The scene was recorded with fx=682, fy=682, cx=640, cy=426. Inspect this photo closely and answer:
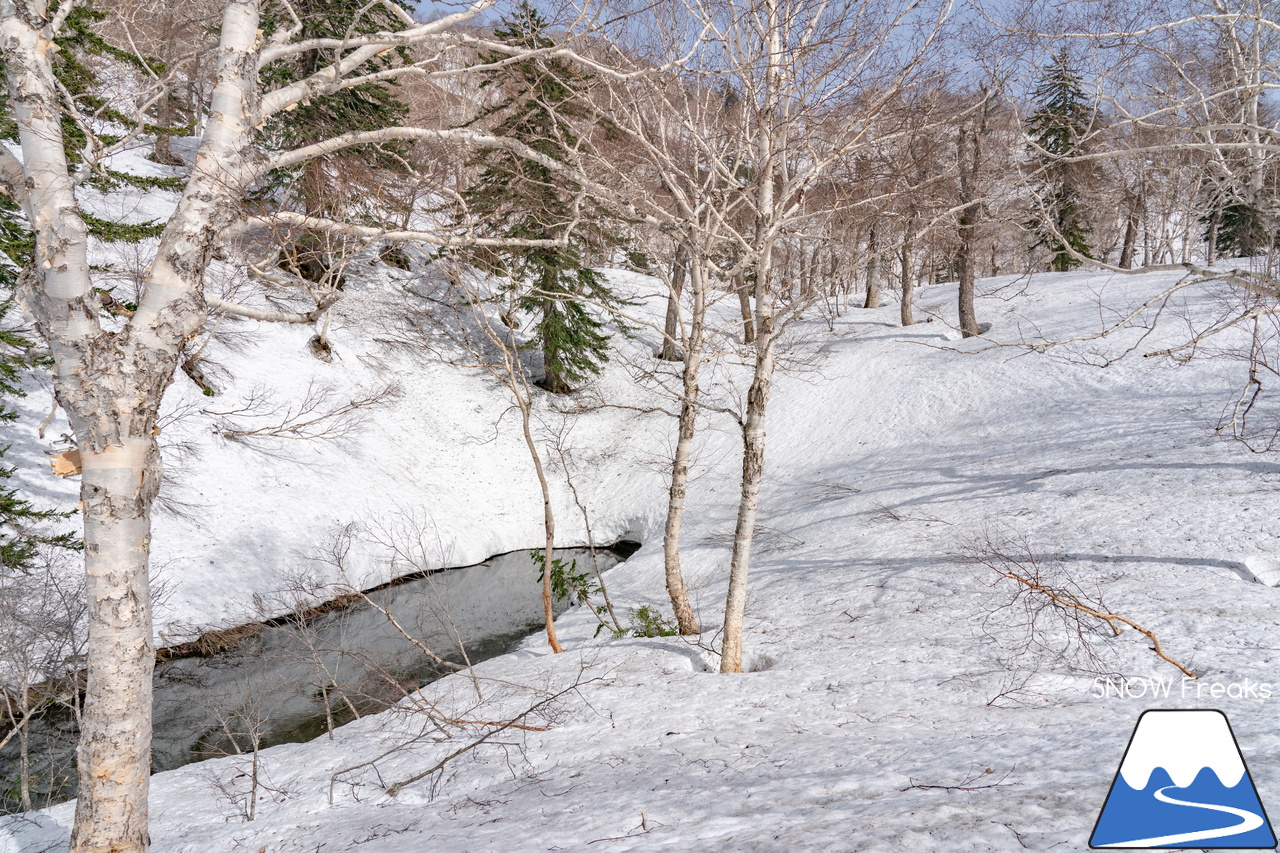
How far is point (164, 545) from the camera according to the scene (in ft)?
38.5

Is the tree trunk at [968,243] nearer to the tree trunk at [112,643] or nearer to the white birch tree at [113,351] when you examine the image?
the white birch tree at [113,351]

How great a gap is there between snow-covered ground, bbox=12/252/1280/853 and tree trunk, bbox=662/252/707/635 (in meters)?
0.67

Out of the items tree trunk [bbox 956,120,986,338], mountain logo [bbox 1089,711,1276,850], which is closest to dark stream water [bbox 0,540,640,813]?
mountain logo [bbox 1089,711,1276,850]

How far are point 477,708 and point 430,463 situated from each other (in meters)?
11.2

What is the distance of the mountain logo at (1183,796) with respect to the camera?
2582 mm

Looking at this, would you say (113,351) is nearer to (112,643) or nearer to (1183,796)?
(112,643)

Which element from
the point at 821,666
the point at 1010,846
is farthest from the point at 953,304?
the point at 1010,846

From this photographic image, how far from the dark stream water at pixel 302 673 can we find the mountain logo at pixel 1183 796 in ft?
19.2

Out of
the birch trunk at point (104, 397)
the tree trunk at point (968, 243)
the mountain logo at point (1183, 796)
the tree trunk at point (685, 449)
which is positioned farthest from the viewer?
the tree trunk at point (968, 243)

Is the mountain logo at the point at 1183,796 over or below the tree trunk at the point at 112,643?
below

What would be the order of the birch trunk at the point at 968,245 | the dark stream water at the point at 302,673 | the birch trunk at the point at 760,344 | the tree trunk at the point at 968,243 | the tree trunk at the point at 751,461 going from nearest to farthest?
the birch trunk at the point at 760,344, the tree trunk at the point at 751,461, the dark stream water at the point at 302,673, the tree trunk at the point at 968,243, the birch trunk at the point at 968,245

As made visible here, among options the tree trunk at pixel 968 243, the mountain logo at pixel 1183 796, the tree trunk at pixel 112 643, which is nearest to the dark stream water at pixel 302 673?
the tree trunk at pixel 112 643

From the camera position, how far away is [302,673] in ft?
34.4

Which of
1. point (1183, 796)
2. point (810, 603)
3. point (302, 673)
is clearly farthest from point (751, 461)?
point (302, 673)
